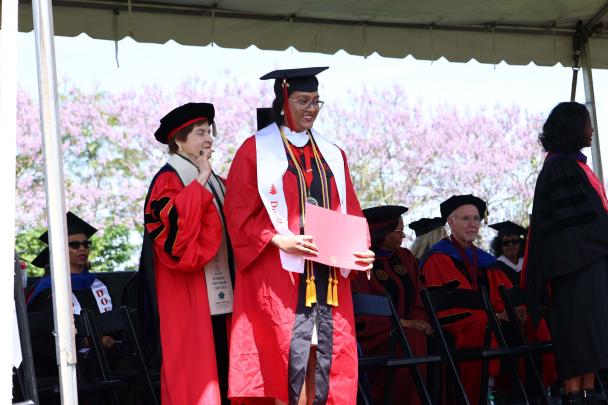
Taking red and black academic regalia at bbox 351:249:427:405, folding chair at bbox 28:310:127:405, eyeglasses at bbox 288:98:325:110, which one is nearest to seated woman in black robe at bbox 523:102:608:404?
red and black academic regalia at bbox 351:249:427:405

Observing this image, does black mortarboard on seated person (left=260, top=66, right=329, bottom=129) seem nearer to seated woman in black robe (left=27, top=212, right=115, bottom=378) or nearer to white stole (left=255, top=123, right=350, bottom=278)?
white stole (left=255, top=123, right=350, bottom=278)

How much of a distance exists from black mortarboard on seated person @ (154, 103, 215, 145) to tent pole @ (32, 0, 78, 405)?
1.70 meters

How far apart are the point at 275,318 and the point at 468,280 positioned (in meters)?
3.09

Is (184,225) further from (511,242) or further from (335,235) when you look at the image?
(511,242)

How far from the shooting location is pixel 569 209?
5.44 m

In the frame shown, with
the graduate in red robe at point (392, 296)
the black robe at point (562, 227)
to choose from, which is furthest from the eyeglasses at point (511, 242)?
the black robe at point (562, 227)

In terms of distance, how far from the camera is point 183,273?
4.71 metres

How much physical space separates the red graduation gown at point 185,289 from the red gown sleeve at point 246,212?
15 centimetres

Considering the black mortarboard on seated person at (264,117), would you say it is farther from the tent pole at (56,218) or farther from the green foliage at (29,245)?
the green foliage at (29,245)

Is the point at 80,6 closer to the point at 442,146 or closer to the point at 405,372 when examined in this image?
the point at 405,372

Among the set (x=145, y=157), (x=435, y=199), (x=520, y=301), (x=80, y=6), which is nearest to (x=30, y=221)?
(x=145, y=157)

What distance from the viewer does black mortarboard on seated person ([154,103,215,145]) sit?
4922 mm

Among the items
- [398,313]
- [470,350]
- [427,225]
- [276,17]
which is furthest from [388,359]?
[427,225]

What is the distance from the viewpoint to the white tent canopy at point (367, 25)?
21.7ft
